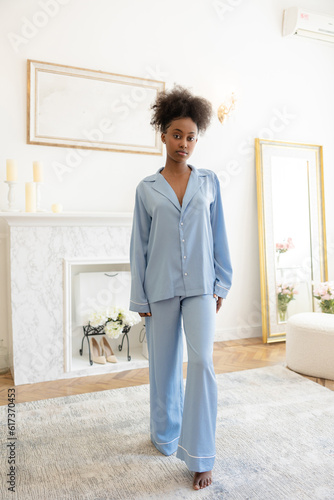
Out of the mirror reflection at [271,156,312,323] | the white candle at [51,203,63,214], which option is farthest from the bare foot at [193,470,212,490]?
the mirror reflection at [271,156,312,323]

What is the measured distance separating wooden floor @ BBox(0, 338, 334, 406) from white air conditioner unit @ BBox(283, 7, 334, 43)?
3.23 meters

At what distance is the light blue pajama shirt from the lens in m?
1.86

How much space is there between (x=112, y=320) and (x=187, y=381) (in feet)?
5.49

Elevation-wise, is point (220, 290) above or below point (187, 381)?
above

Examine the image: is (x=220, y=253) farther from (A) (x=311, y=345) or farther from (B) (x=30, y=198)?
(B) (x=30, y=198)

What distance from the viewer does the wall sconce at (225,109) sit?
13.4ft

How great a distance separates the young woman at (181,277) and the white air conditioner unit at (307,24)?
3.07 metres

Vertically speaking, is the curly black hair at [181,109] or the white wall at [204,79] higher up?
the white wall at [204,79]

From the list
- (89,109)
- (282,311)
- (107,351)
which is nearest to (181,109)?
(89,109)

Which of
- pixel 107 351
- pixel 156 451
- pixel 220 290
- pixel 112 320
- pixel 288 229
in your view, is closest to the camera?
pixel 220 290

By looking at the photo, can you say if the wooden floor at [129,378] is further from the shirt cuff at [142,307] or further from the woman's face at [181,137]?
the woman's face at [181,137]

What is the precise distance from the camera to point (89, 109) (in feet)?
11.7

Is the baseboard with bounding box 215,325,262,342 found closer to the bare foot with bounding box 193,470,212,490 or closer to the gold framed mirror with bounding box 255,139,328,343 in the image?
the gold framed mirror with bounding box 255,139,328,343

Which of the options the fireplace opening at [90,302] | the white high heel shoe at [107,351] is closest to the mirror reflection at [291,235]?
the fireplace opening at [90,302]
